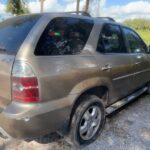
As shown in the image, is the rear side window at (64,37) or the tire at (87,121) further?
the tire at (87,121)

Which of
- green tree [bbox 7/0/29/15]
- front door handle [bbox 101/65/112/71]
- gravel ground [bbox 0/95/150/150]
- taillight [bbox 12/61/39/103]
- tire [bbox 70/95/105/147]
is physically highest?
taillight [bbox 12/61/39/103]

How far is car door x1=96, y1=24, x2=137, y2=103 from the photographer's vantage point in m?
3.21

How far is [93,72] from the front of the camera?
295 cm

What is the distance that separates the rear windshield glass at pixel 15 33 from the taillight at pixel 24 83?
0.69ft

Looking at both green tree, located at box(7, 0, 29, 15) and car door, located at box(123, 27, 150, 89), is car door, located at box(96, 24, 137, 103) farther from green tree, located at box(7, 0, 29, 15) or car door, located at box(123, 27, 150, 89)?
green tree, located at box(7, 0, 29, 15)

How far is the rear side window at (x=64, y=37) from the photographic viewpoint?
8.21 ft

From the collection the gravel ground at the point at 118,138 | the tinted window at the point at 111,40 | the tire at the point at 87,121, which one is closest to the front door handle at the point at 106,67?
the tinted window at the point at 111,40

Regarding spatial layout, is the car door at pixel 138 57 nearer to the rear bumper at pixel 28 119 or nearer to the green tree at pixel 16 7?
the rear bumper at pixel 28 119

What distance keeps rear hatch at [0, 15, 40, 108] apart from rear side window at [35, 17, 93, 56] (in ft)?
0.68

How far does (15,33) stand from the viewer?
2668 millimetres

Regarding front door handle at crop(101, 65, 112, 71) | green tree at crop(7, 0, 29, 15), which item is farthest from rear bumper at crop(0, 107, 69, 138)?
green tree at crop(7, 0, 29, 15)

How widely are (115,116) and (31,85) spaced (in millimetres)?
2298

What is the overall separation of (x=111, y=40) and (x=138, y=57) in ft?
3.25

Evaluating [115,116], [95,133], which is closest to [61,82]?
[95,133]
